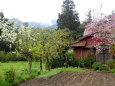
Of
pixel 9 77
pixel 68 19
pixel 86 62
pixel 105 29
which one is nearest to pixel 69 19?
pixel 68 19

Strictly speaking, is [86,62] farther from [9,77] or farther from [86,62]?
[9,77]

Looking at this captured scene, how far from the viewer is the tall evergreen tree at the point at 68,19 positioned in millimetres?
50438

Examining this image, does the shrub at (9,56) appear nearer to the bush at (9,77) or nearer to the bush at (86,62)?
the bush at (86,62)

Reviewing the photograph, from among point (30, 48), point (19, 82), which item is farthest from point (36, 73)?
point (19, 82)

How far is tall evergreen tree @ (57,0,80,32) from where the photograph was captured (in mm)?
50438

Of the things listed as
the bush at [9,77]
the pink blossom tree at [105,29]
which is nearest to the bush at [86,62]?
the pink blossom tree at [105,29]

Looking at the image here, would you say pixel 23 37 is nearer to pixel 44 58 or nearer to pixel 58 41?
pixel 44 58

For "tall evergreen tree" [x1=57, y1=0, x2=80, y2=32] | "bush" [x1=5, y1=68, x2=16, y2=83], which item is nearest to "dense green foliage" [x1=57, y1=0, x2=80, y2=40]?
"tall evergreen tree" [x1=57, y1=0, x2=80, y2=32]

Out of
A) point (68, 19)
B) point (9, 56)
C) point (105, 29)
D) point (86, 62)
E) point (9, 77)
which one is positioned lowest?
point (9, 77)

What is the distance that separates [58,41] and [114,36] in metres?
Answer: 5.26

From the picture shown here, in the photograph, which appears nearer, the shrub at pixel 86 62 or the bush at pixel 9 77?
the bush at pixel 9 77

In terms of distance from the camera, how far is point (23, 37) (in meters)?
17.3

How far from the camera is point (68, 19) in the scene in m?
50.9

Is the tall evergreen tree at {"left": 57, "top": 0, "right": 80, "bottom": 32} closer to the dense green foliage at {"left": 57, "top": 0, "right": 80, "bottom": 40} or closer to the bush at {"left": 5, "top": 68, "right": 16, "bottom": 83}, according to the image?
the dense green foliage at {"left": 57, "top": 0, "right": 80, "bottom": 40}
